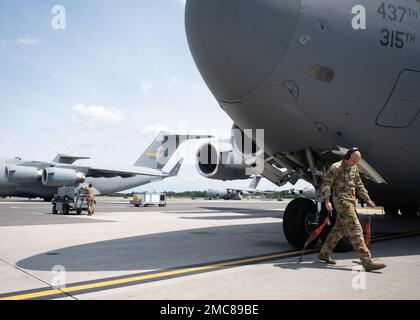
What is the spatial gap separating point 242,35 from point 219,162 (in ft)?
17.4

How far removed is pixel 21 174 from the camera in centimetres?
2955

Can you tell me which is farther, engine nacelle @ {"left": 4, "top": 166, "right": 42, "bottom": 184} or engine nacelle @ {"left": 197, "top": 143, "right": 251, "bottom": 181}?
engine nacelle @ {"left": 4, "top": 166, "right": 42, "bottom": 184}

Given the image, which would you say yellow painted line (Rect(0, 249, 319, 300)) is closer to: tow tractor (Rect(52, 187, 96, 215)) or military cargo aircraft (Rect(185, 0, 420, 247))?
military cargo aircraft (Rect(185, 0, 420, 247))

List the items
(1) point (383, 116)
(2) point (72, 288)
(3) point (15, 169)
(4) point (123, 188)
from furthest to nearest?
1. (4) point (123, 188)
2. (3) point (15, 169)
3. (1) point (383, 116)
4. (2) point (72, 288)

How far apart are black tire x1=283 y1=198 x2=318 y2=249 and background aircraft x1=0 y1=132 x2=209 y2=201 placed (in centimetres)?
2011

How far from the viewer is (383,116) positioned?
20.6ft

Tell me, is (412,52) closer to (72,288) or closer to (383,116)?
(383,116)

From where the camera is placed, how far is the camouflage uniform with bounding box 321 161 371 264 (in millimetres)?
5422

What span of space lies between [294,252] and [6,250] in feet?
16.5

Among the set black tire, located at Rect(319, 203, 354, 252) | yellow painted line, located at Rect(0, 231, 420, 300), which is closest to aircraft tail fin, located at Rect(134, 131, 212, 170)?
black tire, located at Rect(319, 203, 354, 252)

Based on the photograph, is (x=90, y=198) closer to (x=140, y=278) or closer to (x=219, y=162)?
(x=219, y=162)

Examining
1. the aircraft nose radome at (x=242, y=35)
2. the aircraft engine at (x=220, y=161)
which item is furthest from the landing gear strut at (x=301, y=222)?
the aircraft engine at (x=220, y=161)
